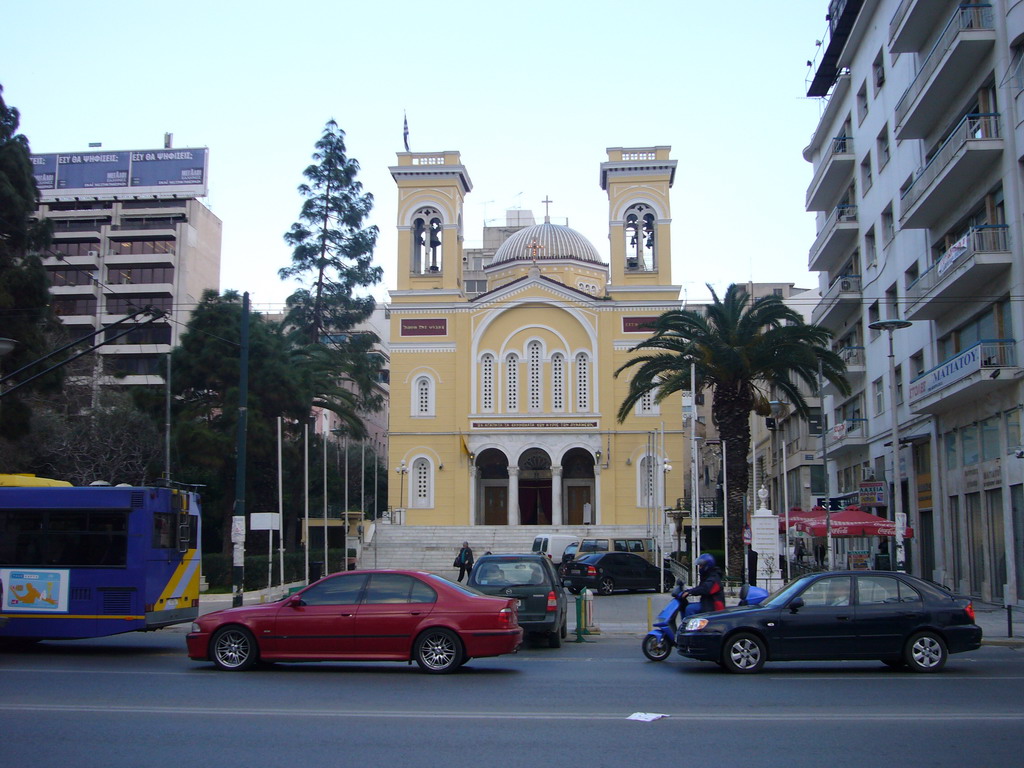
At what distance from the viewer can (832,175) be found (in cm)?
3947

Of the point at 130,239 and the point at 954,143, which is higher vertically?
the point at 130,239

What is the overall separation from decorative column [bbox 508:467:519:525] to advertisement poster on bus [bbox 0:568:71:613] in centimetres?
3635

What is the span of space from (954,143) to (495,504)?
113 ft

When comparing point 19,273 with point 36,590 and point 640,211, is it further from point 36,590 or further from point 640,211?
point 640,211

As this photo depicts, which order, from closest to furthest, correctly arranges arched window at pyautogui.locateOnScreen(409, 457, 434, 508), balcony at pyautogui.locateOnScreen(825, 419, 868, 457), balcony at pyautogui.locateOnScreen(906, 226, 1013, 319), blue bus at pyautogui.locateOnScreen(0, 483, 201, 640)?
1. blue bus at pyautogui.locateOnScreen(0, 483, 201, 640)
2. balcony at pyautogui.locateOnScreen(906, 226, 1013, 319)
3. balcony at pyautogui.locateOnScreen(825, 419, 868, 457)
4. arched window at pyautogui.locateOnScreen(409, 457, 434, 508)

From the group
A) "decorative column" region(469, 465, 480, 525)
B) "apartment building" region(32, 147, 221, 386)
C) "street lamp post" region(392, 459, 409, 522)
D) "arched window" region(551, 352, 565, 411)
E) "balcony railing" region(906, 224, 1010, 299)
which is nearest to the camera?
"balcony railing" region(906, 224, 1010, 299)

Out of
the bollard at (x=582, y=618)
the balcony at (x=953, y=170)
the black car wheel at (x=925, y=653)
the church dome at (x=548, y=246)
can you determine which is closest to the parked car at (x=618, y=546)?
the balcony at (x=953, y=170)

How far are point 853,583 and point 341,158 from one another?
48115 mm

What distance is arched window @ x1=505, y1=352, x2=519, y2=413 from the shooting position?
177 ft

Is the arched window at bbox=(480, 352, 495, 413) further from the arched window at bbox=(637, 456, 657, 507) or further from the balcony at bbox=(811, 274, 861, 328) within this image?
the balcony at bbox=(811, 274, 861, 328)

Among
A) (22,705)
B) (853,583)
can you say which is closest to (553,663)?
(853,583)

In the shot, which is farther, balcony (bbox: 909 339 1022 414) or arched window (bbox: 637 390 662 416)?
arched window (bbox: 637 390 662 416)

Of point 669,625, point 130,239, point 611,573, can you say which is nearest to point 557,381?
point 611,573

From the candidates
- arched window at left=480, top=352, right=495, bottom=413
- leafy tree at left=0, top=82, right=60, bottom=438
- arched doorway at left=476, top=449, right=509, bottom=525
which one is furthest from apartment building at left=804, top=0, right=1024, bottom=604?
leafy tree at left=0, top=82, right=60, bottom=438
